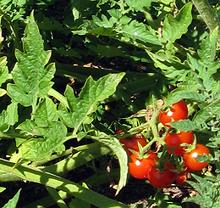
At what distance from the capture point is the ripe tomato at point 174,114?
5.87 ft

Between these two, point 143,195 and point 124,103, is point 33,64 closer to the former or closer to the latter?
point 124,103

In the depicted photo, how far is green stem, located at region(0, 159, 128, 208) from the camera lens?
5.61 feet

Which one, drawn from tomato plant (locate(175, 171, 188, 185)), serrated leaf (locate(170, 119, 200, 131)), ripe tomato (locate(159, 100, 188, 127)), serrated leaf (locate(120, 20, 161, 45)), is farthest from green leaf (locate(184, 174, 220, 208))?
serrated leaf (locate(120, 20, 161, 45))

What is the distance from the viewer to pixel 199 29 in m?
2.05

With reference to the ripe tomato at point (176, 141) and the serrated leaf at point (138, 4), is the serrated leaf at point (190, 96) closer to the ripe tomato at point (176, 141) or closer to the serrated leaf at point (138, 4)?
the ripe tomato at point (176, 141)

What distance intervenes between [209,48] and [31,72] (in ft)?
1.39

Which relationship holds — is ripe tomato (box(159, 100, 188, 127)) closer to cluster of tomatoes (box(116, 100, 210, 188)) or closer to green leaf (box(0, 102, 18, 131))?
cluster of tomatoes (box(116, 100, 210, 188))

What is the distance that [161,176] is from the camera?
186 cm

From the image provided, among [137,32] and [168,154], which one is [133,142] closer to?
[168,154]

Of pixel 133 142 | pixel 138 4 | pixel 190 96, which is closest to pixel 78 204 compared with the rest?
pixel 133 142

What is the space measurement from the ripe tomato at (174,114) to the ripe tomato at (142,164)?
11 centimetres

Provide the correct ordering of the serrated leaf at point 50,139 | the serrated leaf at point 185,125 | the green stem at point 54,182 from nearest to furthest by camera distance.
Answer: the serrated leaf at point 50,139 → the serrated leaf at point 185,125 → the green stem at point 54,182

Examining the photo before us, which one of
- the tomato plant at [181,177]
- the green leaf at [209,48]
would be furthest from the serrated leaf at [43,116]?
the tomato plant at [181,177]

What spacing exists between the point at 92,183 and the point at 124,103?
26 centimetres
